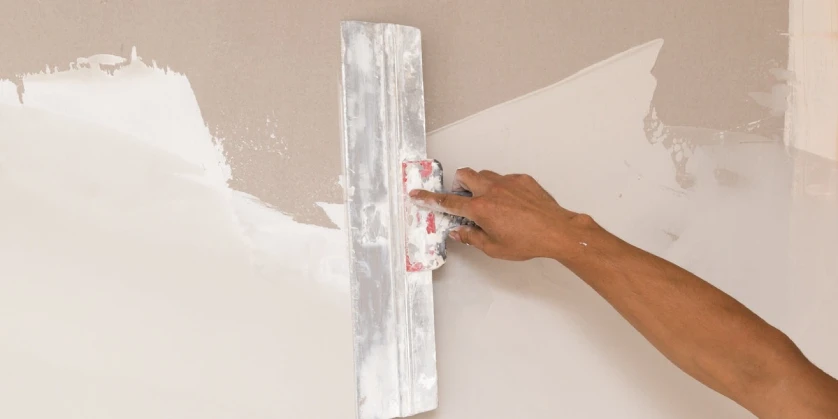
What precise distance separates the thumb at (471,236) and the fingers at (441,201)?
5 centimetres

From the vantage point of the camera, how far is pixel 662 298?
1.09 m

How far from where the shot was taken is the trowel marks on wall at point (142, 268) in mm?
979

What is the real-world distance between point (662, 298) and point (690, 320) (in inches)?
2.0

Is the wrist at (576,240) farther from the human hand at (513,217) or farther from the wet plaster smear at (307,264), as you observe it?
the wet plaster smear at (307,264)

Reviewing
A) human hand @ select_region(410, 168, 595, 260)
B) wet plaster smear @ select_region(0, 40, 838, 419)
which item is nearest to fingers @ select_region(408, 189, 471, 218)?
human hand @ select_region(410, 168, 595, 260)

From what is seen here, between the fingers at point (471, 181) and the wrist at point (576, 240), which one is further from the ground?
the fingers at point (471, 181)

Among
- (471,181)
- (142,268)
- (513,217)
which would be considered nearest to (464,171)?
(471,181)

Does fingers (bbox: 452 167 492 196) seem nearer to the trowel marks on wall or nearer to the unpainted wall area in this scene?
the unpainted wall area

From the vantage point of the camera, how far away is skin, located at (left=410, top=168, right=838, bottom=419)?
1.03 m

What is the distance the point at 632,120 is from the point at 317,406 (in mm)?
834

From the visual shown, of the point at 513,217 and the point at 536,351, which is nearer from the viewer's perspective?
the point at 513,217

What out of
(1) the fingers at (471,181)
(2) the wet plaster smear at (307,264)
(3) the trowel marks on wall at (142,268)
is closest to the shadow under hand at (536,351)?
(2) the wet plaster smear at (307,264)

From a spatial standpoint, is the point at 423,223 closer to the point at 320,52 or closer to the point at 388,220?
the point at 388,220

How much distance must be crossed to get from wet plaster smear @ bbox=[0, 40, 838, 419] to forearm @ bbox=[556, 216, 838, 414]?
10.0 inches
